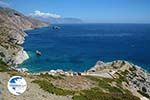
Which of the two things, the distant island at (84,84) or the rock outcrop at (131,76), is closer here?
the distant island at (84,84)

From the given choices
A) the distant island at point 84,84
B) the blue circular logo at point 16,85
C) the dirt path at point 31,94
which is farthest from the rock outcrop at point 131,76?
the blue circular logo at point 16,85

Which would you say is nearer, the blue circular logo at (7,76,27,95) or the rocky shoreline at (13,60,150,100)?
the blue circular logo at (7,76,27,95)

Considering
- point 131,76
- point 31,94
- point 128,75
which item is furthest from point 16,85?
point 131,76

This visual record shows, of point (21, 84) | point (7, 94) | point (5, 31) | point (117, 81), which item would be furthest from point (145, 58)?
point (21, 84)

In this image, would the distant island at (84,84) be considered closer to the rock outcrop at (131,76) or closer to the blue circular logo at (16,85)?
the rock outcrop at (131,76)

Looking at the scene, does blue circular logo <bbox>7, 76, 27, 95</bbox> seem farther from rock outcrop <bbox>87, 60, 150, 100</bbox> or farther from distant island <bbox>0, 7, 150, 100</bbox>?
rock outcrop <bbox>87, 60, 150, 100</bbox>

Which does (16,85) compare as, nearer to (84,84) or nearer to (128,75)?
(84,84)

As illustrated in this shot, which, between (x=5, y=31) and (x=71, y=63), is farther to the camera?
(x=5, y=31)

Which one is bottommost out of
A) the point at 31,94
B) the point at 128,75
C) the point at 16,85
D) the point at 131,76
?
the point at 131,76

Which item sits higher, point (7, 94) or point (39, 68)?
point (7, 94)

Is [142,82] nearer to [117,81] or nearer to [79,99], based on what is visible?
[117,81]

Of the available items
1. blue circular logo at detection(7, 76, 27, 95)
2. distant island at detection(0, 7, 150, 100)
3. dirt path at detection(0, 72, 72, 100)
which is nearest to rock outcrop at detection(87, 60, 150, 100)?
distant island at detection(0, 7, 150, 100)
